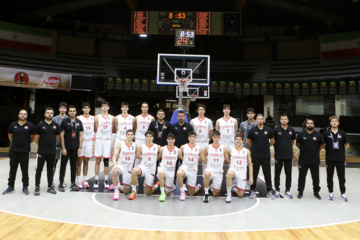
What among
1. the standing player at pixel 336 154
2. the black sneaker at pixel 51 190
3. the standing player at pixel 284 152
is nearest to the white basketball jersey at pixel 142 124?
the black sneaker at pixel 51 190

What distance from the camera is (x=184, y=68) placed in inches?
316

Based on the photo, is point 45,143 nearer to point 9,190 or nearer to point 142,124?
point 9,190

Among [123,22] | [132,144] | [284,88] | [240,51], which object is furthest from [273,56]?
[132,144]

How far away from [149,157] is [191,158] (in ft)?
2.69

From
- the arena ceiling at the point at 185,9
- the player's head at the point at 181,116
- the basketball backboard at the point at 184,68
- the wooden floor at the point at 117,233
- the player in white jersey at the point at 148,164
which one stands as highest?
Result: the arena ceiling at the point at 185,9

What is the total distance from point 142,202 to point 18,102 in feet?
48.9

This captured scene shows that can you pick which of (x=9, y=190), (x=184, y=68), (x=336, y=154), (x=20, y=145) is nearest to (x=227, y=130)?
(x=336, y=154)

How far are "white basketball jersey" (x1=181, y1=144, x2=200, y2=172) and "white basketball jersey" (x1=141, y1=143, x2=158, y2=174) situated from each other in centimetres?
57

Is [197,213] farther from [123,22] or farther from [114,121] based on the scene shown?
[123,22]

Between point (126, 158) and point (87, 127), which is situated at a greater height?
point (87, 127)

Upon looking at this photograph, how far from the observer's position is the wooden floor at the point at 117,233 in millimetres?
3168

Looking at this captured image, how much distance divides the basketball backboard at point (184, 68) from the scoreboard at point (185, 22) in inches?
268

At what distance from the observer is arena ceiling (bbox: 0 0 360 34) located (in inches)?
664

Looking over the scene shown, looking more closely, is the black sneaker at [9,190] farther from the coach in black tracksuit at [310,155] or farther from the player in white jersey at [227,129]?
the coach in black tracksuit at [310,155]
